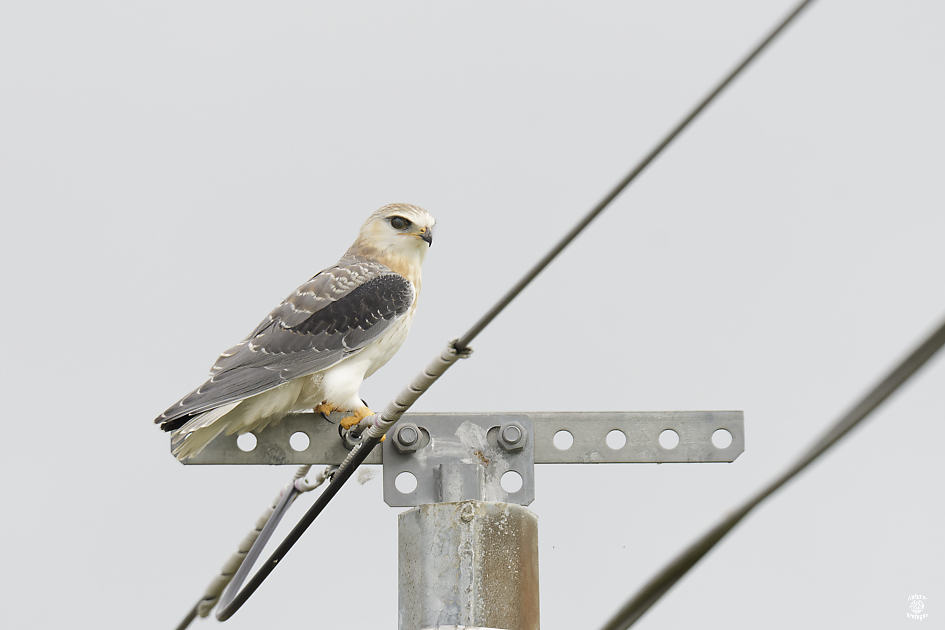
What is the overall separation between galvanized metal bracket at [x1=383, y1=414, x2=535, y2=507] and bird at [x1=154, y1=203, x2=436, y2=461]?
60cm

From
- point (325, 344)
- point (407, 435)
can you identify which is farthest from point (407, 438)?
point (325, 344)

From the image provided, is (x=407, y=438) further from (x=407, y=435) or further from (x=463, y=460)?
(x=463, y=460)

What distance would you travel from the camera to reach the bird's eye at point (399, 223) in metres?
7.40

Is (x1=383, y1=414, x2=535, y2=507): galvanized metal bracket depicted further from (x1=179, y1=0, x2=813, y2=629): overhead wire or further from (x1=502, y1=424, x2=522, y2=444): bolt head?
(x1=179, y1=0, x2=813, y2=629): overhead wire

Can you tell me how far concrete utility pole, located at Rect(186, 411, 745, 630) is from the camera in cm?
459

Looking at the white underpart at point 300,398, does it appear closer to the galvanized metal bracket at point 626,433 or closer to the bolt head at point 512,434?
the galvanized metal bracket at point 626,433

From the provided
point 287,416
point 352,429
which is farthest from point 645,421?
point 287,416

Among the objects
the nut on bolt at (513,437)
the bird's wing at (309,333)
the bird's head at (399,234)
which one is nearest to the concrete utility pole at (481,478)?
the nut on bolt at (513,437)

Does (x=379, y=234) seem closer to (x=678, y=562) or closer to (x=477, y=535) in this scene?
(x=477, y=535)

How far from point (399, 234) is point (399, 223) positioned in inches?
2.9

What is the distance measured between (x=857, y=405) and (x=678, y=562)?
20.3 inches

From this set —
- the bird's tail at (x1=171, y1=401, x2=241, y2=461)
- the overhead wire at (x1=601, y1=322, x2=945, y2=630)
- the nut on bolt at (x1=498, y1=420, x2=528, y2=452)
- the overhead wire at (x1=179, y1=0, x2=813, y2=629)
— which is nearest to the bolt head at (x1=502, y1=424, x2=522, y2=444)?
the nut on bolt at (x1=498, y1=420, x2=528, y2=452)

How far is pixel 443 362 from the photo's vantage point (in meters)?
3.63

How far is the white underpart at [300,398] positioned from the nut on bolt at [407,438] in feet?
3.10
